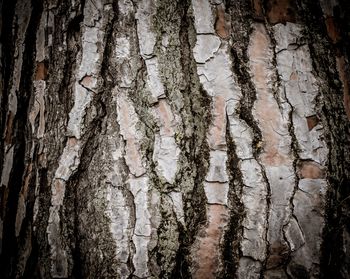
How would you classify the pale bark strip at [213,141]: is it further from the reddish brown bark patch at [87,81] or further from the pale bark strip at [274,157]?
the reddish brown bark patch at [87,81]

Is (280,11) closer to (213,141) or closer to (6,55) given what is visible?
(213,141)

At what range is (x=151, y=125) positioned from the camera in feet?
1.94

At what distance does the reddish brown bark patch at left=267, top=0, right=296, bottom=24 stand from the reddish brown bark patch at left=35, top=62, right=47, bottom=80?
57 centimetres

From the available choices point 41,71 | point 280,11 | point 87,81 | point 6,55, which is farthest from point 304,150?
point 6,55

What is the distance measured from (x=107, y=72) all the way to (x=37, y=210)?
0.37 metres

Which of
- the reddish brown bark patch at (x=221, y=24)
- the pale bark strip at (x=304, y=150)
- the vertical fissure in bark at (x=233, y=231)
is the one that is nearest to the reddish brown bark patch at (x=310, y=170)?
the pale bark strip at (x=304, y=150)

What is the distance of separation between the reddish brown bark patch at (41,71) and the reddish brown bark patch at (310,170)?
0.66m

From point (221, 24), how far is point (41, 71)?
0.46 meters

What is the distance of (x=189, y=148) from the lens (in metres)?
0.60

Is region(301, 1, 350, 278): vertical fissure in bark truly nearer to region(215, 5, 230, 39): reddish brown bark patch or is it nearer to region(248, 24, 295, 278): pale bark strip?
region(248, 24, 295, 278): pale bark strip

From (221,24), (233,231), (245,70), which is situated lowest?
(233,231)

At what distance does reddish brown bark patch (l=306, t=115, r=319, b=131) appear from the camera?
1.98 ft

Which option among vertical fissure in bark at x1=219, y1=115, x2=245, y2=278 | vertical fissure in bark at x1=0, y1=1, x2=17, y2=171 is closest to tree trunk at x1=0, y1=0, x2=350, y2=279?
vertical fissure in bark at x1=219, y1=115, x2=245, y2=278

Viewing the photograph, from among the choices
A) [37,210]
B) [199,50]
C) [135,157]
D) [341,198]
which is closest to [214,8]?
[199,50]
